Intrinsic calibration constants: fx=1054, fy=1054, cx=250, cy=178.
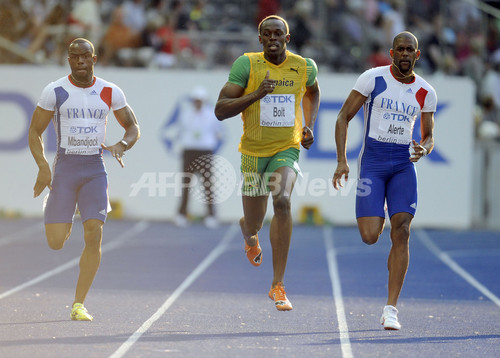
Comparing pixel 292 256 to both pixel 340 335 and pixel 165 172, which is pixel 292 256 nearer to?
pixel 165 172

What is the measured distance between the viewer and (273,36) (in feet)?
26.7

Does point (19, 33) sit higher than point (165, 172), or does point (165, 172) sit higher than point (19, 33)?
point (19, 33)

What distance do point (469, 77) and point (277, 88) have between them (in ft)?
36.4

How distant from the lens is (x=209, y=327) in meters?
8.00

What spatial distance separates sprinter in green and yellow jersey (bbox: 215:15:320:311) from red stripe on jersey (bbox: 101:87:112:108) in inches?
32.7

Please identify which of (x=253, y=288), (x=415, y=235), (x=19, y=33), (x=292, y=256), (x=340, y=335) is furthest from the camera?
(x=19, y=33)

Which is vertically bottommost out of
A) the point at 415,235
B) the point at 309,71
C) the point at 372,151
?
the point at 415,235

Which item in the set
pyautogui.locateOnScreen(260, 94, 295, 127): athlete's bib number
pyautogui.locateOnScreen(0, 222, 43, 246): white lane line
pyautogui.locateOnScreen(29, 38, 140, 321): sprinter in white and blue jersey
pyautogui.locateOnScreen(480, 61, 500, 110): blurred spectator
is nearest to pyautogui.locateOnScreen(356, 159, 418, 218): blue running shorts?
pyautogui.locateOnScreen(260, 94, 295, 127): athlete's bib number

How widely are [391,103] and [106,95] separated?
7.19 feet

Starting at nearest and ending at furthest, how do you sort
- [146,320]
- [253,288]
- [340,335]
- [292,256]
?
[340,335] < [146,320] < [253,288] < [292,256]

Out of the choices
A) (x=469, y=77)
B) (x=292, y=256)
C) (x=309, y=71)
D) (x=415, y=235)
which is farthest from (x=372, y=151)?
(x=469, y=77)

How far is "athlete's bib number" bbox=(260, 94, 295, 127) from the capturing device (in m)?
8.32

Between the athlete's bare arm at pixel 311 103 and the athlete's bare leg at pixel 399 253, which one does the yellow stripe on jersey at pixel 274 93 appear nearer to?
the athlete's bare arm at pixel 311 103

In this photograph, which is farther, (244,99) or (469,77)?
(469,77)
